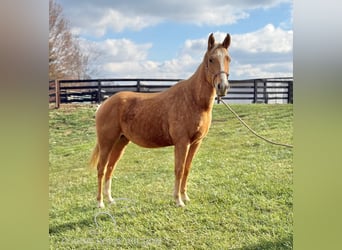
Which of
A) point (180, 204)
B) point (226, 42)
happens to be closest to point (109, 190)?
point (180, 204)

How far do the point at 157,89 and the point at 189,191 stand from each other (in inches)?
21.1

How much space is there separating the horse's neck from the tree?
55 cm

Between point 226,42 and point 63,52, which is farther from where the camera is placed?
point 63,52

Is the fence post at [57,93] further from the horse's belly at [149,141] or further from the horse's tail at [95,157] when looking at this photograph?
the horse's belly at [149,141]

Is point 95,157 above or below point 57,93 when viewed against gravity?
below

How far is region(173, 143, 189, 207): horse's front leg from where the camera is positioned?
1817 mm

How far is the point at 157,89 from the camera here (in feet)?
6.09

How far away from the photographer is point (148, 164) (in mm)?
1874

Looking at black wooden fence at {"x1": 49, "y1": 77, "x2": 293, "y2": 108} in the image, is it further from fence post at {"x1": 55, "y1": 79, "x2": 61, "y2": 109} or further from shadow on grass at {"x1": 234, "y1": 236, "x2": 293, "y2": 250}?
shadow on grass at {"x1": 234, "y1": 236, "x2": 293, "y2": 250}

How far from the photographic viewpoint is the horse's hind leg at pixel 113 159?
1.88m

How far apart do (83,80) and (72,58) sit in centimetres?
13

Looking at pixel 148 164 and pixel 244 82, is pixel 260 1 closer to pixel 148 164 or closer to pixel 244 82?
pixel 244 82

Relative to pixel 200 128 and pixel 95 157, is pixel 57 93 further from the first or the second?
pixel 200 128
